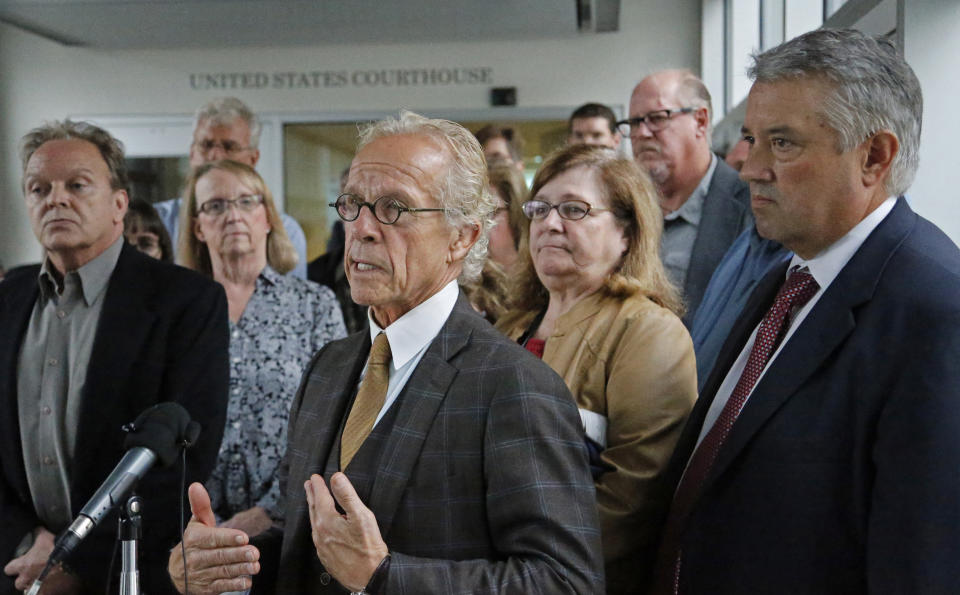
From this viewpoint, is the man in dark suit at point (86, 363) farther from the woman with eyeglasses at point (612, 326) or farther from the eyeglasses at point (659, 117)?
the eyeglasses at point (659, 117)

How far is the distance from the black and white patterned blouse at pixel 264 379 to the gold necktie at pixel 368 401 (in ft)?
4.22

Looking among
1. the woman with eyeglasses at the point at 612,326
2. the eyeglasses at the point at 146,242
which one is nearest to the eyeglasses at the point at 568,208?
the woman with eyeglasses at the point at 612,326

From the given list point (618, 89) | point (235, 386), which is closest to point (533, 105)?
point (618, 89)

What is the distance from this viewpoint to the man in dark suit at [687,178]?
10.1 feet

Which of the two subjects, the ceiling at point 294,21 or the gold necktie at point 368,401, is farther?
the ceiling at point 294,21

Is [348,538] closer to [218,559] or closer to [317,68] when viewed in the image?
[218,559]

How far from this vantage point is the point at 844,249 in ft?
5.34

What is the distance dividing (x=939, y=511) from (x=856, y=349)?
0.28m

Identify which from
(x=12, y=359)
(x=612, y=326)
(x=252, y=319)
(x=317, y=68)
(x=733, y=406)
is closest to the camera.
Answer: (x=733, y=406)

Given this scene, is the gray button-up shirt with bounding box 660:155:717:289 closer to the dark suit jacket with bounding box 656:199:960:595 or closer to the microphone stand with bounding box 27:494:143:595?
the dark suit jacket with bounding box 656:199:960:595

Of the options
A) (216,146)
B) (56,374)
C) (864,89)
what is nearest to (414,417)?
(864,89)

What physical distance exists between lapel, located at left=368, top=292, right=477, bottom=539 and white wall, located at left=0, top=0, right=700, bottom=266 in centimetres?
670

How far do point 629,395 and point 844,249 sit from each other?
2.26 ft

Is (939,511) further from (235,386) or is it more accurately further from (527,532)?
(235,386)
